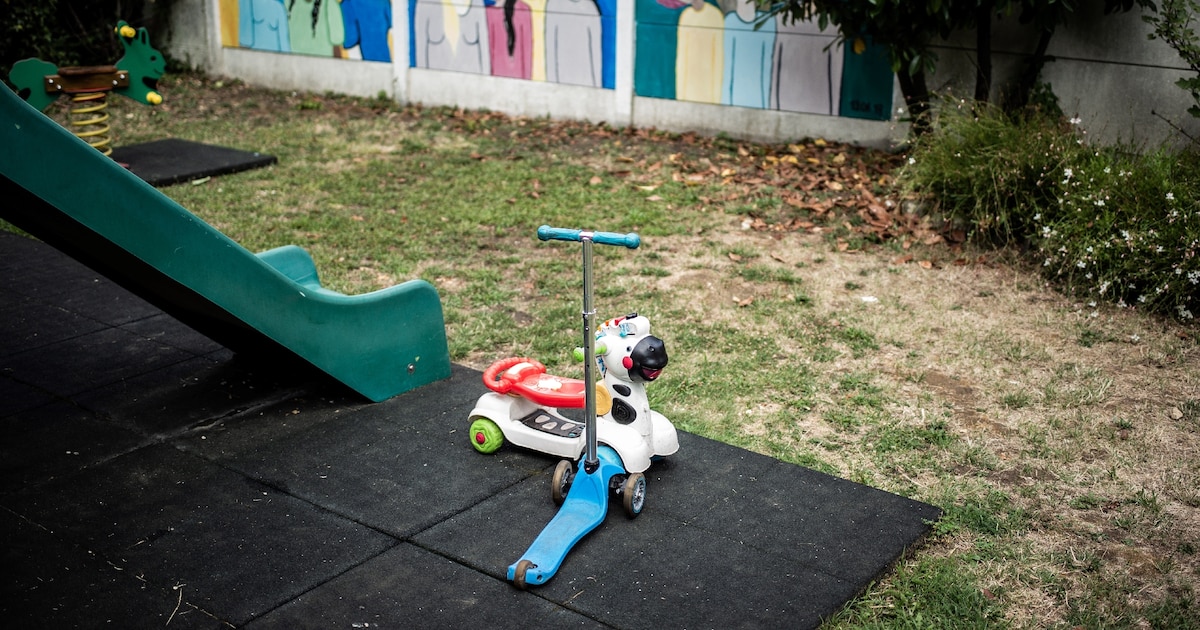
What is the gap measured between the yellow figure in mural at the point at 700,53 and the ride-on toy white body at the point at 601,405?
20.0ft

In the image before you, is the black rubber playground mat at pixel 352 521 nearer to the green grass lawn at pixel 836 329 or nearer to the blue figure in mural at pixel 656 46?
the green grass lawn at pixel 836 329

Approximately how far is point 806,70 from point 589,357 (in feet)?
21.4

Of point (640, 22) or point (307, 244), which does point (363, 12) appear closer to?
point (640, 22)

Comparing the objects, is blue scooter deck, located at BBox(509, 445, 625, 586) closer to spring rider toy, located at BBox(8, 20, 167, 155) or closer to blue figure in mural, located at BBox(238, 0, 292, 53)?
spring rider toy, located at BBox(8, 20, 167, 155)

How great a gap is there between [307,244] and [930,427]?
164 inches

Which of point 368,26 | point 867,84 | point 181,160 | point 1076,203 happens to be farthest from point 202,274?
point 368,26

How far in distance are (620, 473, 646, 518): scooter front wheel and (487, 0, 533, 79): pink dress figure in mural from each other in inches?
310

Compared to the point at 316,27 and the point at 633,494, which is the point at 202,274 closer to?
the point at 633,494

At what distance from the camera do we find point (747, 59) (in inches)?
373

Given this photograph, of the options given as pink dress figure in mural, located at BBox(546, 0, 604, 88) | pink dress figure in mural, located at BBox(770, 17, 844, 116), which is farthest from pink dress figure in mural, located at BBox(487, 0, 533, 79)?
pink dress figure in mural, located at BBox(770, 17, 844, 116)

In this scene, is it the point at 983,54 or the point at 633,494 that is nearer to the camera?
the point at 633,494

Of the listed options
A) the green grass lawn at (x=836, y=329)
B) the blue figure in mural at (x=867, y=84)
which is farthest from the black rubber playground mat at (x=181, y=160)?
the blue figure in mural at (x=867, y=84)

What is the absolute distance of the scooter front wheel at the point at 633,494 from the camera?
11.7ft

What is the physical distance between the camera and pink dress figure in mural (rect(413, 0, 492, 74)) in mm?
11078
